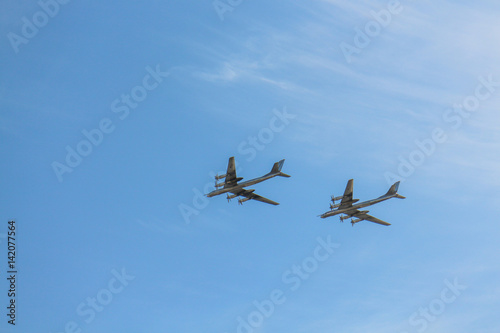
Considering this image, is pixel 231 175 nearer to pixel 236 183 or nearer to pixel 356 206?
pixel 236 183

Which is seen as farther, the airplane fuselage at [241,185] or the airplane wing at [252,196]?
the airplane wing at [252,196]

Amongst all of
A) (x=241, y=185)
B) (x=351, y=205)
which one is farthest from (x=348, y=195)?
A: (x=241, y=185)

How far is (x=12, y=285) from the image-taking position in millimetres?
161250

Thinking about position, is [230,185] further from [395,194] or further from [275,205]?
[395,194]

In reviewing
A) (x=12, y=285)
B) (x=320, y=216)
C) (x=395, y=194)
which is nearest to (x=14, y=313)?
(x=12, y=285)

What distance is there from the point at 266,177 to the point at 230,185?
956 cm

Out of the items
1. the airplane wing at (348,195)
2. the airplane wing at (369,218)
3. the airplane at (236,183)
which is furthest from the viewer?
the airplane wing at (369,218)

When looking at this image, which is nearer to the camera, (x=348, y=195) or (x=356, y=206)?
(x=356, y=206)

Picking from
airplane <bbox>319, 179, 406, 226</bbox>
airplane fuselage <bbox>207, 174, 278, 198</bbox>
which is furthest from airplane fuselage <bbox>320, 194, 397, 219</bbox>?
airplane fuselage <bbox>207, 174, 278, 198</bbox>

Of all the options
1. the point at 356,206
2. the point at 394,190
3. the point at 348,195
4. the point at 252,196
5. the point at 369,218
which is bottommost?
the point at 356,206

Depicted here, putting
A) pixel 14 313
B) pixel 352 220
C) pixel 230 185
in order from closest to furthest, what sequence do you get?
pixel 14 313
pixel 230 185
pixel 352 220

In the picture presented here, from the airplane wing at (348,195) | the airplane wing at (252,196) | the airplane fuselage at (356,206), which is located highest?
the airplane wing at (252,196)

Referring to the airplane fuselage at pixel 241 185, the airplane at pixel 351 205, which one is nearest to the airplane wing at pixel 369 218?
the airplane at pixel 351 205

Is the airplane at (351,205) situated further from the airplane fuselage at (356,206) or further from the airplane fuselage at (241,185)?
the airplane fuselage at (241,185)
